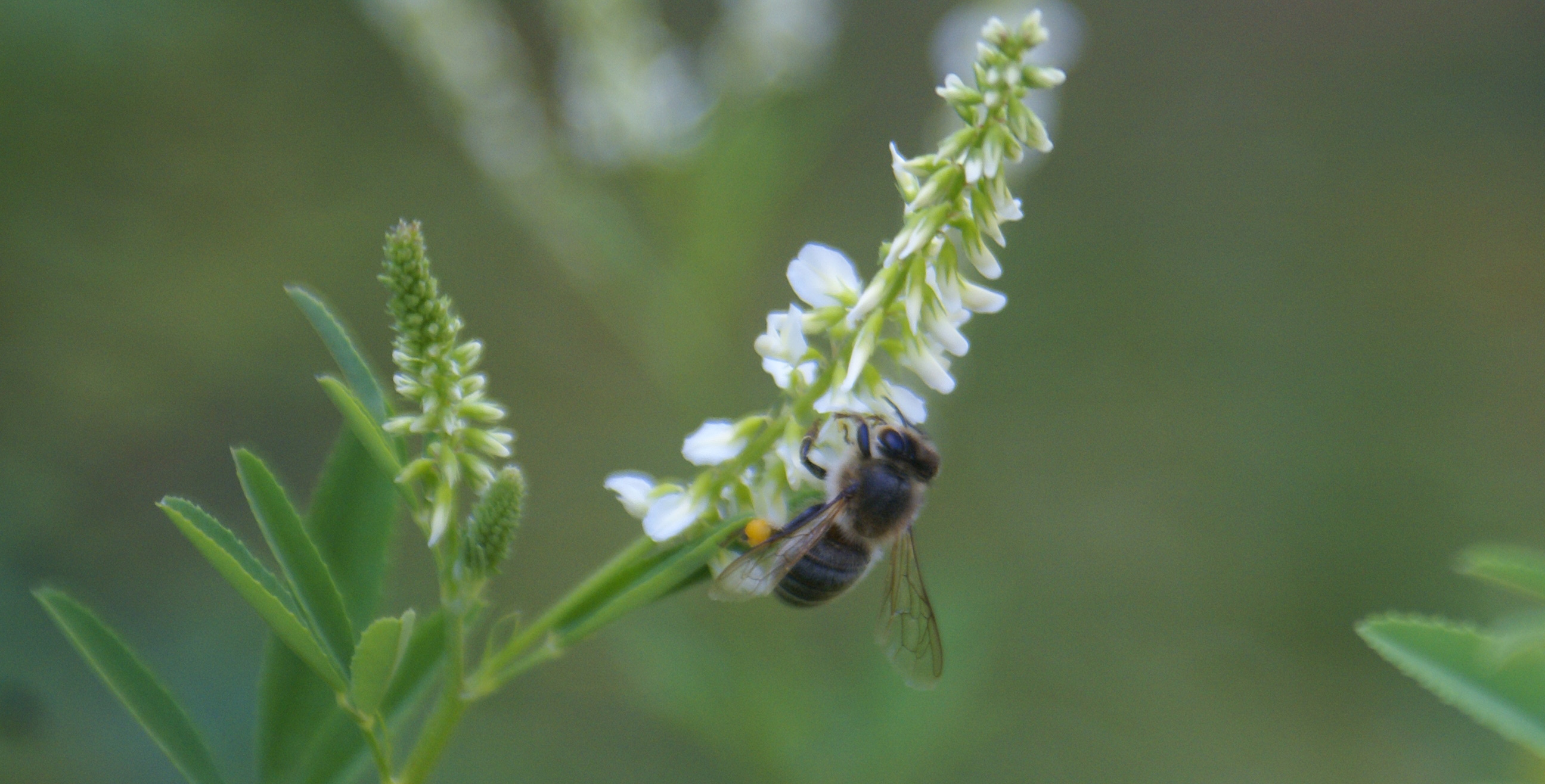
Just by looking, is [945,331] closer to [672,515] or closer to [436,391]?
[672,515]

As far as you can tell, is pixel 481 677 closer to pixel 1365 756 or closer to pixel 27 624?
pixel 27 624

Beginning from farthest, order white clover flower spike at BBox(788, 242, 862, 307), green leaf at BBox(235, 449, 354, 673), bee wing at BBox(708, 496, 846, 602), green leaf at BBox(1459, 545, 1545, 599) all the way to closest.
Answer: bee wing at BBox(708, 496, 846, 602) → white clover flower spike at BBox(788, 242, 862, 307) → green leaf at BBox(235, 449, 354, 673) → green leaf at BBox(1459, 545, 1545, 599)

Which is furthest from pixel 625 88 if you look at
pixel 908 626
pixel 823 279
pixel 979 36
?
pixel 823 279

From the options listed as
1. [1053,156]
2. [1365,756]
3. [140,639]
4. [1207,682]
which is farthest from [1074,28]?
[1053,156]

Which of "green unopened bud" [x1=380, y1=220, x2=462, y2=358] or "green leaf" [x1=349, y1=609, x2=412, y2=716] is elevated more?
"green unopened bud" [x1=380, y1=220, x2=462, y2=358]

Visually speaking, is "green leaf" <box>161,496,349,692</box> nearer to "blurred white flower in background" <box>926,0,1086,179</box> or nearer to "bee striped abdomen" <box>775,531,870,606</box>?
"bee striped abdomen" <box>775,531,870,606</box>

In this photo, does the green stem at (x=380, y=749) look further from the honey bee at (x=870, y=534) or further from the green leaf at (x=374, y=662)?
the honey bee at (x=870, y=534)

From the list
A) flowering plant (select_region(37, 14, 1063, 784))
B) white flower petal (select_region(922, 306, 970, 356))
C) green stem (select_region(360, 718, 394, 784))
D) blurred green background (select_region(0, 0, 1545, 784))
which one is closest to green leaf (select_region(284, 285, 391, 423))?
flowering plant (select_region(37, 14, 1063, 784))
